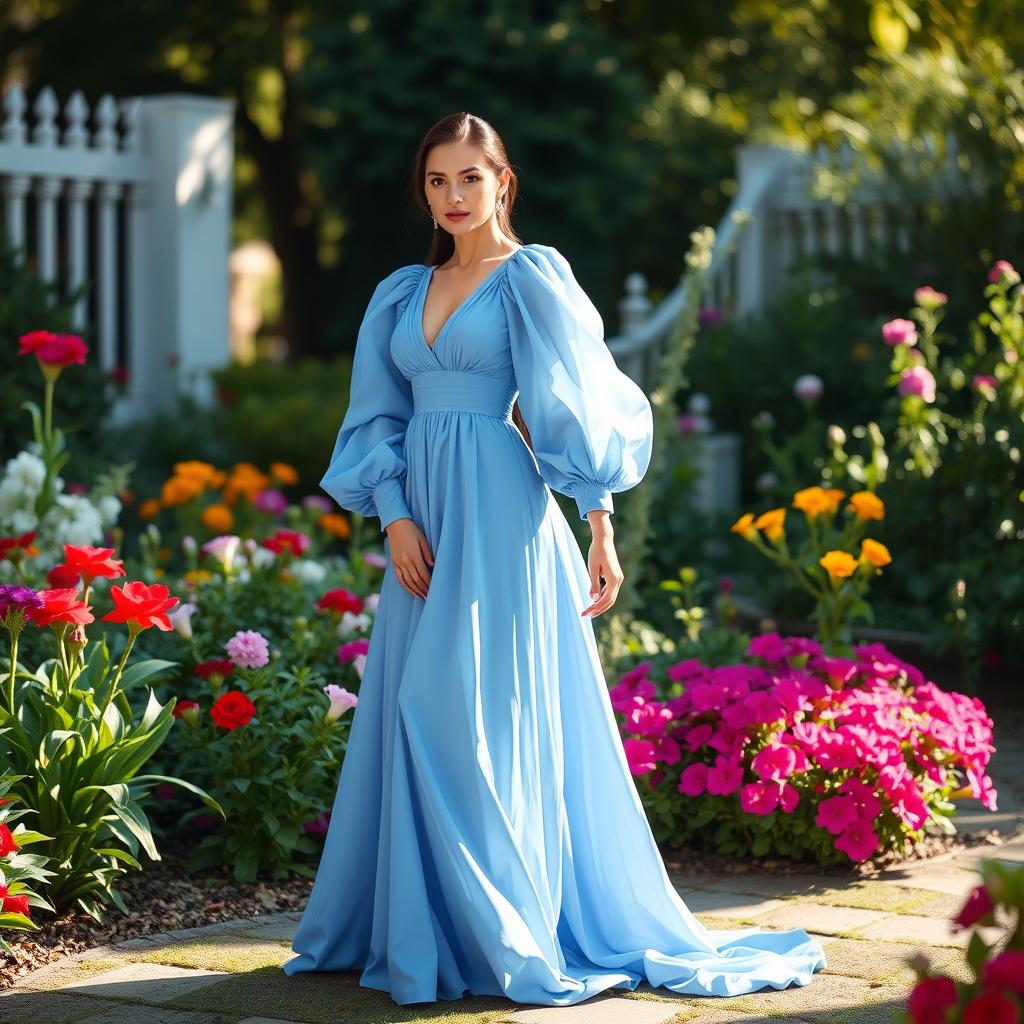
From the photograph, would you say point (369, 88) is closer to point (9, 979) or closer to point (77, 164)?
point (77, 164)

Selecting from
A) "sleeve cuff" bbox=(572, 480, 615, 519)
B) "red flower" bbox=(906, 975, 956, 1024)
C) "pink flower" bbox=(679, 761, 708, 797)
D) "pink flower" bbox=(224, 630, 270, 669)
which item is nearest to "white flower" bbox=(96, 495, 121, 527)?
"pink flower" bbox=(224, 630, 270, 669)

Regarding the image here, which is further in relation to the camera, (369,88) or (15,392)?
(369,88)

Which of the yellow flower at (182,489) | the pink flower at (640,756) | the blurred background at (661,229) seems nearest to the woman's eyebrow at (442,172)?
the blurred background at (661,229)

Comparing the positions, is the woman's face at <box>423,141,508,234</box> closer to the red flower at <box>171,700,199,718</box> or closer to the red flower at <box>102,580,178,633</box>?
the red flower at <box>102,580,178,633</box>

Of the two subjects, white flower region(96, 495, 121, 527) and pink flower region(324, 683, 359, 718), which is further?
white flower region(96, 495, 121, 527)

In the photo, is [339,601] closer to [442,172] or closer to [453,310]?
[453,310]

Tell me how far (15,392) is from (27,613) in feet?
10.9

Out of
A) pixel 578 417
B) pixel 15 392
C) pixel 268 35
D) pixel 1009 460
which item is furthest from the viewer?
pixel 268 35

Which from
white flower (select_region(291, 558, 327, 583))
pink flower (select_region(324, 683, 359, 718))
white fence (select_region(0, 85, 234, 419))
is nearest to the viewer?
pink flower (select_region(324, 683, 359, 718))

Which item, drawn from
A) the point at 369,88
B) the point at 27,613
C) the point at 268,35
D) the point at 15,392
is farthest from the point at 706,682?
the point at 268,35

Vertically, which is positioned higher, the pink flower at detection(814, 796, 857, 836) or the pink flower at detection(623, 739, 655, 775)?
the pink flower at detection(623, 739, 655, 775)

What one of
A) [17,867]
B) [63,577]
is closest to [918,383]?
[63,577]

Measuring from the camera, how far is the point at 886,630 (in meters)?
5.58

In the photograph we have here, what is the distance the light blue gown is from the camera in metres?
2.92
